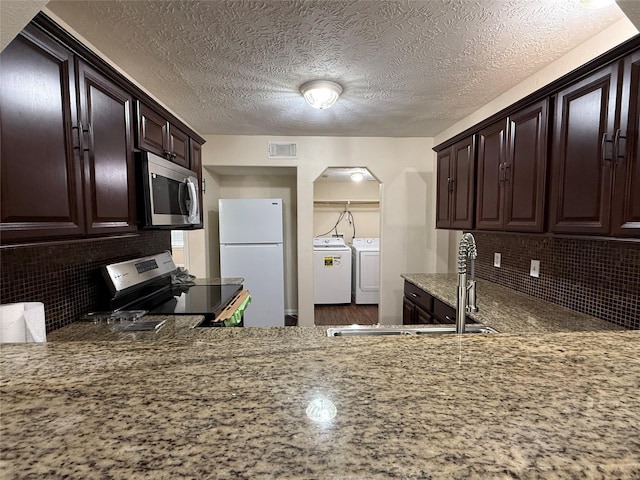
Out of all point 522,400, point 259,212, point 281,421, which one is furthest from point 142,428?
point 259,212

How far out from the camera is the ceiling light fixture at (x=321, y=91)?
215 cm

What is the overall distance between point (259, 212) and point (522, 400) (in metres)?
3.27

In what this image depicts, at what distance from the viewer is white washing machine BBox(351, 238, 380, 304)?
472cm

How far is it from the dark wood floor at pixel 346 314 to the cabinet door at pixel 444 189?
1924 millimetres

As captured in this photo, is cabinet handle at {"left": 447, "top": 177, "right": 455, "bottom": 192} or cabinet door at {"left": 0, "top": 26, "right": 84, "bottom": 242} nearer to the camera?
cabinet door at {"left": 0, "top": 26, "right": 84, "bottom": 242}

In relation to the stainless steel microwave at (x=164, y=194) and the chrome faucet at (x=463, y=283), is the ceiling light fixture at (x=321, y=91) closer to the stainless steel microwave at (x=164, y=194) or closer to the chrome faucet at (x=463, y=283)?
the stainless steel microwave at (x=164, y=194)

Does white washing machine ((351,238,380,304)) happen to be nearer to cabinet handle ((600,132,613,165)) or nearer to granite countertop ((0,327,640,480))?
cabinet handle ((600,132,613,165))

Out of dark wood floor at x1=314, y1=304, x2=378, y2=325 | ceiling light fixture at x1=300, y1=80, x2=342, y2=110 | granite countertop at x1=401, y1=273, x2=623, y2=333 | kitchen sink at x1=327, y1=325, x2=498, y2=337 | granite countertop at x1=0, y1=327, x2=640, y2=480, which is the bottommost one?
dark wood floor at x1=314, y1=304, x2=378, y2=325

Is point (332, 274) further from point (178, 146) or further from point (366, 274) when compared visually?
point (178, 146)

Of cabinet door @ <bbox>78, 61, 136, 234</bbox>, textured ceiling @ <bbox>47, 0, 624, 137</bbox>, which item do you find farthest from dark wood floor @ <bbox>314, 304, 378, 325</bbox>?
cabinet door @ <bbox>78, 61, 136, 234</bbox>

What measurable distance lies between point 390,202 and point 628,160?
2459mm

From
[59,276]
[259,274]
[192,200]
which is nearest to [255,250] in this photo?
[259,274]

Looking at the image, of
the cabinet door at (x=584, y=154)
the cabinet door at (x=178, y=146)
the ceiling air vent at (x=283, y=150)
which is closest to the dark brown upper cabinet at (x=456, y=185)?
the cabinet door at (x=584, y=154)

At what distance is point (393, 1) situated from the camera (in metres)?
1.37
